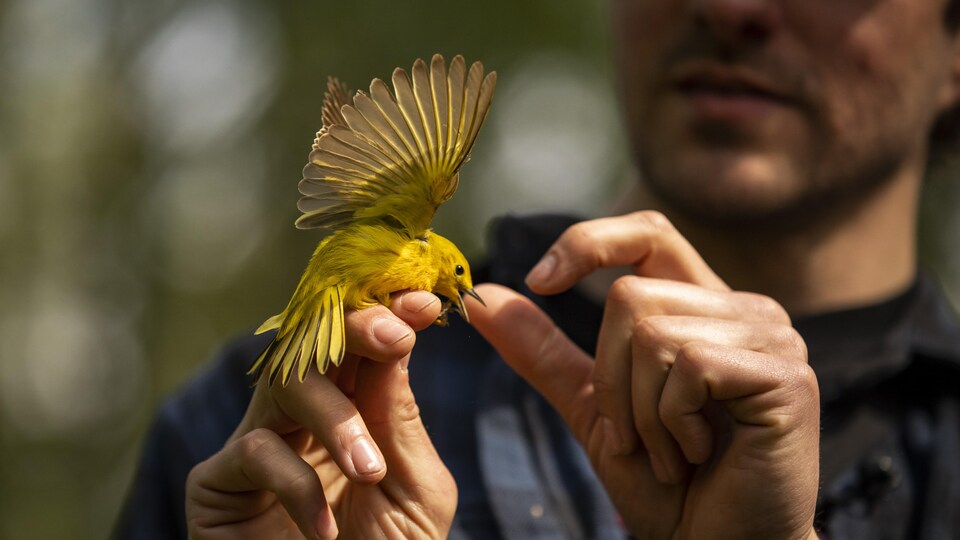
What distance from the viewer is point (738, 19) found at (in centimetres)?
280

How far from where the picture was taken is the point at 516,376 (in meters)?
2.79

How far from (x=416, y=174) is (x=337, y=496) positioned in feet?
2.25

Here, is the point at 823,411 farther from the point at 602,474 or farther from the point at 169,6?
the point at 169,6

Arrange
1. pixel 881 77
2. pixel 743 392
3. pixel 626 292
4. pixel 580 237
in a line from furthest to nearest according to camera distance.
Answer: pixel 881 77 → pixel 580 237 → pixel 626 292 → pixel 743 392

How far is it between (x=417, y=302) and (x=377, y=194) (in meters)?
0.30

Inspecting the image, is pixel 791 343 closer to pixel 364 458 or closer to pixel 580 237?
pixel 580 237

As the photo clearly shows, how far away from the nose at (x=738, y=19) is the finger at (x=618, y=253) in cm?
94

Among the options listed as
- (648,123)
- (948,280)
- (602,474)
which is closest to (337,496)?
(602,474)

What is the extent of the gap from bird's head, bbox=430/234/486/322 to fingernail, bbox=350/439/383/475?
1.65ft

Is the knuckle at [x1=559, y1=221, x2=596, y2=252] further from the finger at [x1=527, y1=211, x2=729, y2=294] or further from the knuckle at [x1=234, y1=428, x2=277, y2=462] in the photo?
the knuckle at [x1=234, y1=428, x2=277, y2=462]

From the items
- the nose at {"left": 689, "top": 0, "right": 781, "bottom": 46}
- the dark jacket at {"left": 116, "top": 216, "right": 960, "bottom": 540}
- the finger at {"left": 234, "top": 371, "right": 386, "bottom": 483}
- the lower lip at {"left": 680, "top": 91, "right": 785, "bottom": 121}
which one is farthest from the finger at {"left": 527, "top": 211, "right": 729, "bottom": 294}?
the nose at {"left": 689, "top": 0, "right": 781, "bottom": 46}

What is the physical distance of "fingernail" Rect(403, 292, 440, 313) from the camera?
1787 mm

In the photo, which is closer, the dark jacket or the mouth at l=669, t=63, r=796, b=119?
the dark jacket

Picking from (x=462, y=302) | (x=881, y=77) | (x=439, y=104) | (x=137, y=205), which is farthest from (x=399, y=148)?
(x=137, y=205)
